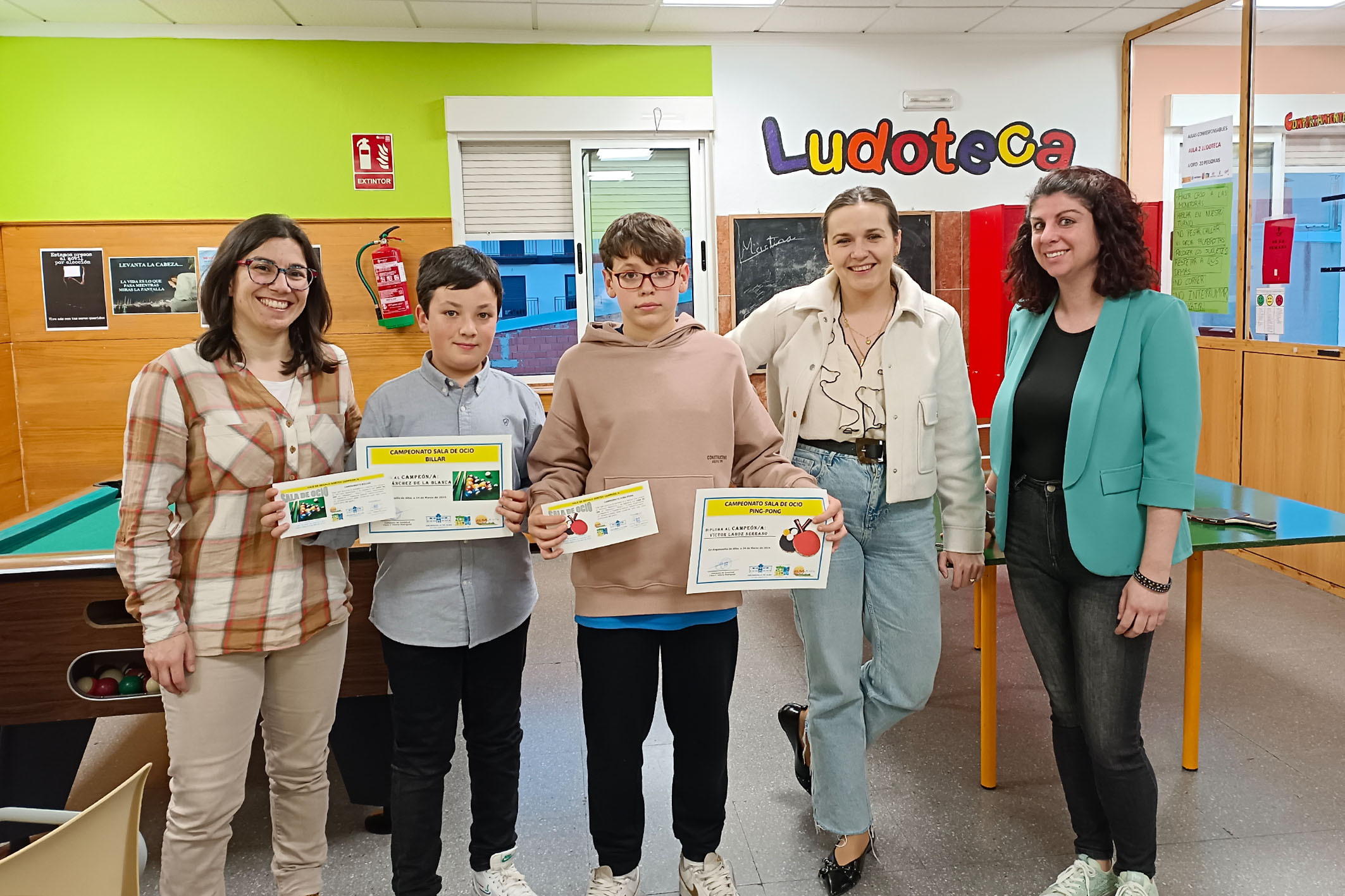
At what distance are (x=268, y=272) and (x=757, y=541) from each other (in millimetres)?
1056

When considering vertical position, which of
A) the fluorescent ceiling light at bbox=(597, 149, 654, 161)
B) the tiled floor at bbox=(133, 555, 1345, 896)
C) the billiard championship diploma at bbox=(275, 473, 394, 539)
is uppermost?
the fluorescent ceiling light at bbox=(597, 149, 654, 161)

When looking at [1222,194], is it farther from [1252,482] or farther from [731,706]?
[731,706]

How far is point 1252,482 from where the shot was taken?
188 inches

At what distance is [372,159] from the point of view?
207 inches

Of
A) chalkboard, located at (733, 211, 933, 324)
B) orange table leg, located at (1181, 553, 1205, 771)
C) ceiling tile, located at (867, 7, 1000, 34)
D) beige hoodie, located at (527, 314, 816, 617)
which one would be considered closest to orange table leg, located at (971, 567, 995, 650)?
orange table leg, located at (1181, 553, 1205, 771)

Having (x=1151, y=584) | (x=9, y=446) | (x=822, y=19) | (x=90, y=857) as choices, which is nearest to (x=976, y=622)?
(x=1151, y=584)

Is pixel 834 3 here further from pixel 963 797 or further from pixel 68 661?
pixel 68 661

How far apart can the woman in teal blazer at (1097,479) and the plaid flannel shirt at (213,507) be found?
4.89 ft

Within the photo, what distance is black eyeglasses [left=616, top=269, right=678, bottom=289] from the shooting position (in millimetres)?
1776

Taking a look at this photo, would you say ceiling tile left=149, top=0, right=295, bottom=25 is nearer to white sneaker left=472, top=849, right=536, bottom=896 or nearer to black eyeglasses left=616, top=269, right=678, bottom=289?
black eyeglasses left=616, top=269, right=678, bottom=289

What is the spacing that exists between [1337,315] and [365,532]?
14.9 feet

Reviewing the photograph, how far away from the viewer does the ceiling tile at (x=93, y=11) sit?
4.66 m

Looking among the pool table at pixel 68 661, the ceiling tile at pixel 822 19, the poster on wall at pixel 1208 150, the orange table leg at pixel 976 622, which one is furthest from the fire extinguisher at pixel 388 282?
the poster on wall at pixel 1208 150

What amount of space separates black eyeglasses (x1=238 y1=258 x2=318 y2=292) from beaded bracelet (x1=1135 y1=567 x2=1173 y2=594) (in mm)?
1750
